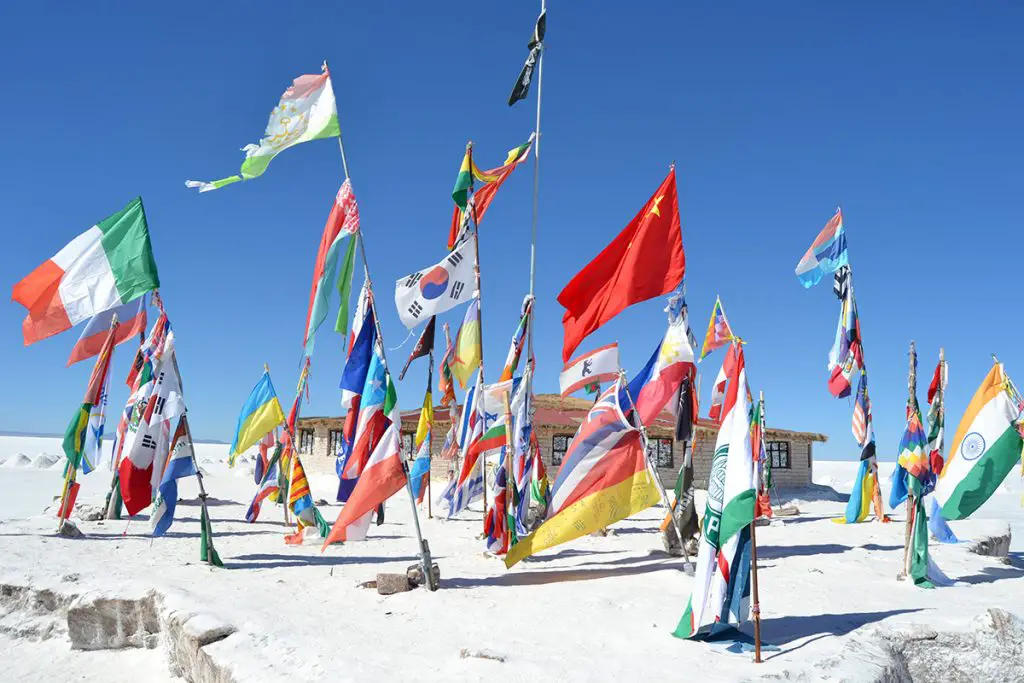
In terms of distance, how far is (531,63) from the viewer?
11.1m

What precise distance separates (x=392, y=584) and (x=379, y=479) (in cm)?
134

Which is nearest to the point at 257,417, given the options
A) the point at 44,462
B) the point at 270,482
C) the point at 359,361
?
the point at 270,482

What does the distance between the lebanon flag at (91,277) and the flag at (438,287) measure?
3720 millimetres

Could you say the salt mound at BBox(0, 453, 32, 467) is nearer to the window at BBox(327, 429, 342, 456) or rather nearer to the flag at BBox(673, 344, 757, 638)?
the window at BBox(327, 429, 342, 456)

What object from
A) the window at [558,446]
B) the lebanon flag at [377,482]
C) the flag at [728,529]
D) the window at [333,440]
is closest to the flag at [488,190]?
the lebanon flag at [377,482]

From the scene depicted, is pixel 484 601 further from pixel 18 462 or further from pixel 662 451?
pixel 18 462

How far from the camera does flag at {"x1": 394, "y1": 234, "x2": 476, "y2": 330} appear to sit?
9.73m

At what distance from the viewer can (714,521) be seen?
6676 millimetres

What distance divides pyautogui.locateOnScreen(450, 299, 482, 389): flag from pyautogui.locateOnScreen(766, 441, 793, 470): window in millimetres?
20967

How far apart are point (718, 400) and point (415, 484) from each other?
722 centimetres

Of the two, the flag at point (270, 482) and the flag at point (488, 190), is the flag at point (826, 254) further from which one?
the flag at point (270, 482)

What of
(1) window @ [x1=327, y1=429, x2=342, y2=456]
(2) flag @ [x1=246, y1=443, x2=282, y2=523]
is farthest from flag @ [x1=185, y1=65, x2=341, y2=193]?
(1) window @ [x1=327, y1=429, x2=342, y2=456]

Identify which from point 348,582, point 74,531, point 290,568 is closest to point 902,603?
point 348,582

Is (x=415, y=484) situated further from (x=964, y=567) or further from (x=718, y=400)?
(x=964, y=567)
